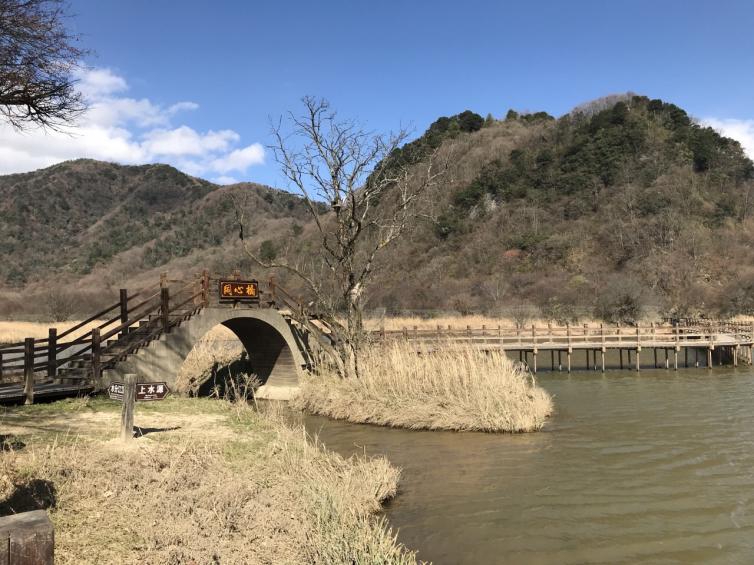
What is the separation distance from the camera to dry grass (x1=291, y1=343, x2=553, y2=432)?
46.4 ft

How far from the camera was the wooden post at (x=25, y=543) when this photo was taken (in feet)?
8.02

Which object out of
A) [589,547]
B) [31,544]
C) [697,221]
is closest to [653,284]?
[697,221]

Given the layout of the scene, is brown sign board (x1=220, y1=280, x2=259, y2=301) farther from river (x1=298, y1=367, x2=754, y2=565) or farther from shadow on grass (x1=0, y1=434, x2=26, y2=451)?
shadow on grass (x1=0, y1=434, x2=26, y2=451)

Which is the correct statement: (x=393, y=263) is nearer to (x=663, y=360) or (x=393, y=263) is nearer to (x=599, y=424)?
(x=663, y=360)

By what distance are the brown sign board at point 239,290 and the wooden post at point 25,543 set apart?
15007 mm

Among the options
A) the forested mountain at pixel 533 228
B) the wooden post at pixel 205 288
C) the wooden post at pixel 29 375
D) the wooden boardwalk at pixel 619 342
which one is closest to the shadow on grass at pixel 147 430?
the wooden post at pixel 29 375

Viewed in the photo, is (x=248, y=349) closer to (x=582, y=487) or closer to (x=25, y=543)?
(x=582, y=487)

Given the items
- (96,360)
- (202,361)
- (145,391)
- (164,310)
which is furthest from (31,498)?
(202,361)

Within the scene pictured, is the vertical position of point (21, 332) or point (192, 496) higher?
point (21, 332)

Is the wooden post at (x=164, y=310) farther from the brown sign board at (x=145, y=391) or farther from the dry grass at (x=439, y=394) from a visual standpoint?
the brown sign board at (x=145, y=391)

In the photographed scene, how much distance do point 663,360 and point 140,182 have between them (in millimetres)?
110771

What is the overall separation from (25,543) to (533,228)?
65008mm

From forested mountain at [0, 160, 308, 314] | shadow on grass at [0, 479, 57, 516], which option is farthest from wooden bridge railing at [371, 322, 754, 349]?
forested mountain at [0, 160, 308, 314]

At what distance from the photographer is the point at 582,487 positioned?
32.5 ft
